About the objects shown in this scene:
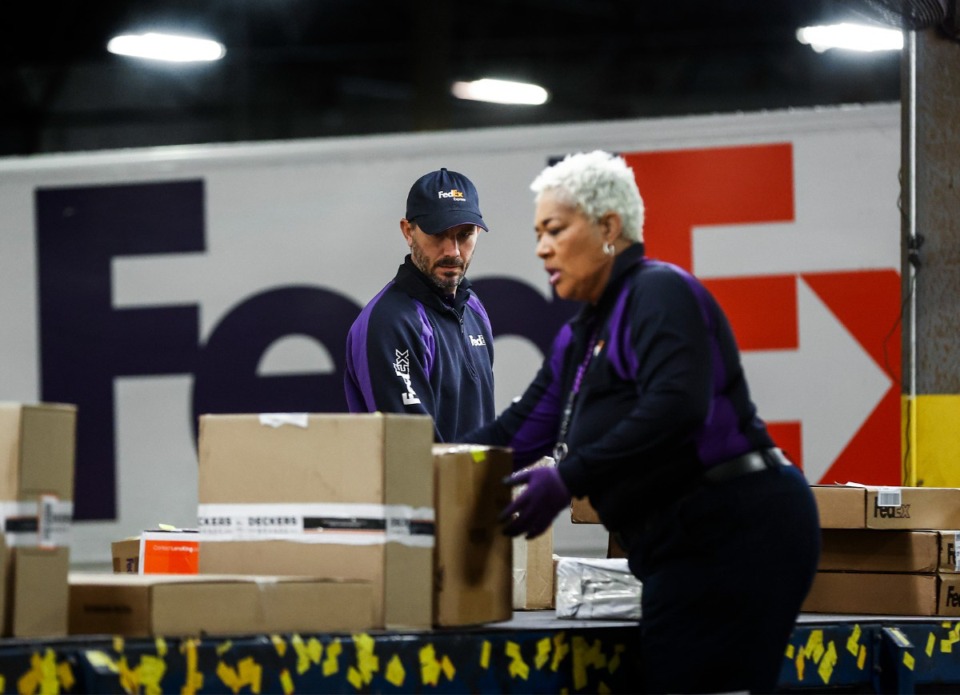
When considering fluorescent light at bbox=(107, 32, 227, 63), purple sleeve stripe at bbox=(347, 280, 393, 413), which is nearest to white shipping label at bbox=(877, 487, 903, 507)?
purple sleeve stripe at bbox=(347, 280, 393, 413)

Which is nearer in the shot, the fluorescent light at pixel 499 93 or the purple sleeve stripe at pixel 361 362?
the purple sleeve stripe at pixel 361 362

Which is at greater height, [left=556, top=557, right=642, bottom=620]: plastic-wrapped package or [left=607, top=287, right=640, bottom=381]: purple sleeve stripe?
[left=607, top=287, right=640, bottom=381]: purple sleeve stripe

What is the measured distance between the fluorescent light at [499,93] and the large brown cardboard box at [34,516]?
11067 mm

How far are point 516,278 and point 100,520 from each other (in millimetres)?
2184

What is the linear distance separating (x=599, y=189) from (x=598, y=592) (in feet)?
3.64

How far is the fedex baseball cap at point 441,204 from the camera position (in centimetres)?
419

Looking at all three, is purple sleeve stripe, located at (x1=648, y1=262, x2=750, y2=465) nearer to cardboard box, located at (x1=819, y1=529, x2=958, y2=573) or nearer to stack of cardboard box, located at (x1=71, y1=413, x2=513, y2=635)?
stack of cardboard box, located at (x1=71, y1=413, x2=513, y2=635)

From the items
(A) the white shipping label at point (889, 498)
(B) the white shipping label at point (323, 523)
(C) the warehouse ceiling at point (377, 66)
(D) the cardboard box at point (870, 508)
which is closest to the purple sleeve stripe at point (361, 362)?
(B) the white shipping label at point (323, 523)

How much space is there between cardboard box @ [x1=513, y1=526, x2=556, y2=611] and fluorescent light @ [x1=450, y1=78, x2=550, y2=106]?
998 centimetres

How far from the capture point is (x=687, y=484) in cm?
284

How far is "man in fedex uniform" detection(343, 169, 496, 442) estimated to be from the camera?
3.94 m

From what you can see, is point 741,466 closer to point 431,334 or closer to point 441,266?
point 431,334

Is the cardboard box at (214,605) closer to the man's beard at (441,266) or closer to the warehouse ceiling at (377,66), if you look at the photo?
the man's beard at (441,266)

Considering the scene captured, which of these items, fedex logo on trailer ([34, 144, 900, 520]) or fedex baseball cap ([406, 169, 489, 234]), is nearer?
fedex baseball cap ([406, 169, 489, 234])
